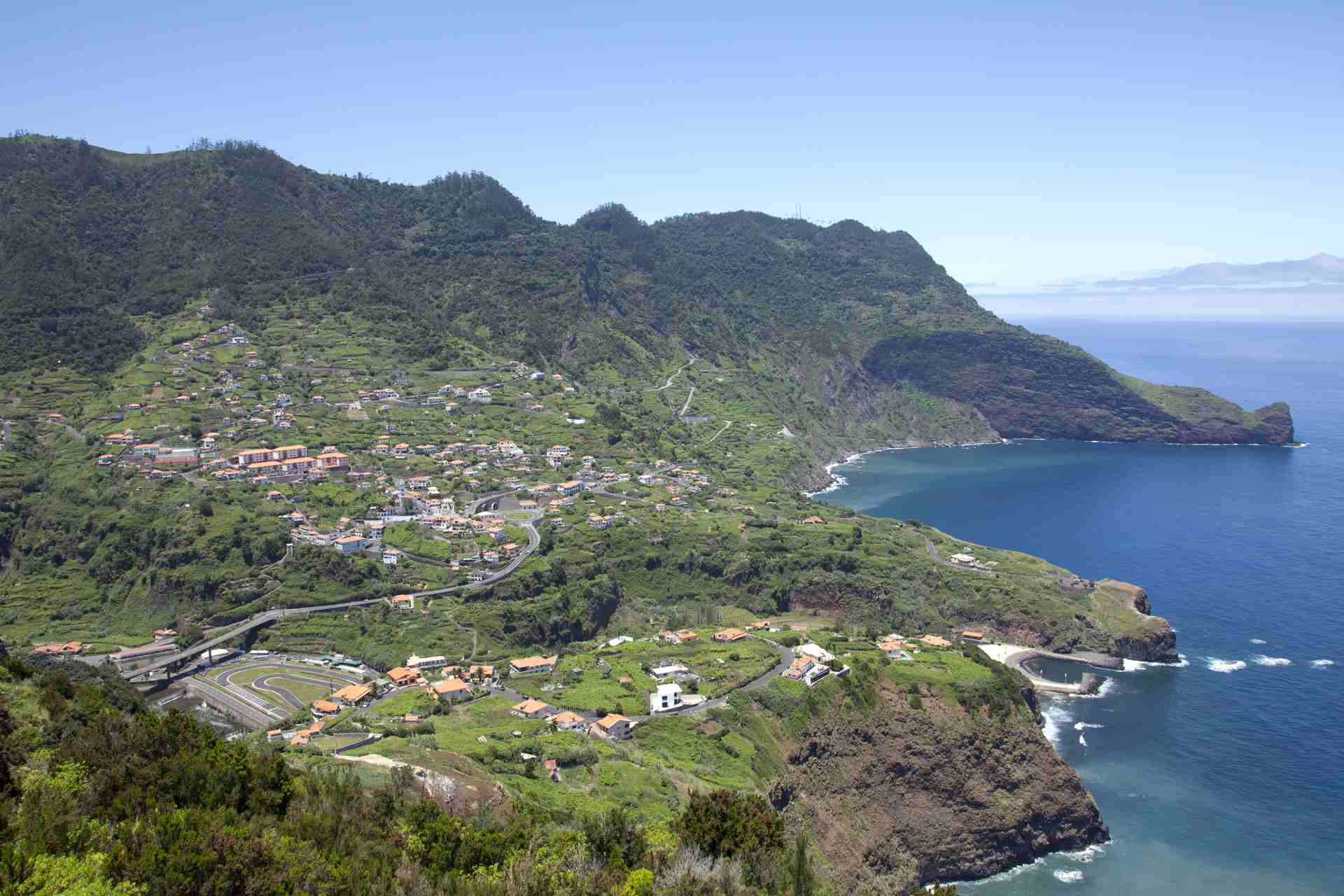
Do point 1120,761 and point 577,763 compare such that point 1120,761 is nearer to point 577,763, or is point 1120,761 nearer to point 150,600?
point 577,763

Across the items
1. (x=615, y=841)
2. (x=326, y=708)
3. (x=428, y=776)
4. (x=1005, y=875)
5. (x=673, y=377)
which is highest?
(x=673, y=377)

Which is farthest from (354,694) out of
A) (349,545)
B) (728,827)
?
(728,827)

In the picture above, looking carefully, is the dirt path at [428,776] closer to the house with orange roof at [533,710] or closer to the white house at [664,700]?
the house with orange roof at [533,710]

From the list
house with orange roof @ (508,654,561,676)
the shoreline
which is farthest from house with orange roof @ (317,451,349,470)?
the shoreline

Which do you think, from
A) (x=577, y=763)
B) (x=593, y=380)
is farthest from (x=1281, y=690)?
(x=593, y=380)

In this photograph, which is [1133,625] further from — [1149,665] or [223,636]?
[223,636]

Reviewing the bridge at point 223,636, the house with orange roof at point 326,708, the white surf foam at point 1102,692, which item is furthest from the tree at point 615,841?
the white surf foam at point 1102,692

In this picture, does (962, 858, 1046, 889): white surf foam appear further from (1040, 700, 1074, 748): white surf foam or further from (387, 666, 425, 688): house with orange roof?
(387, 666, 425, 688): house with orange roof
